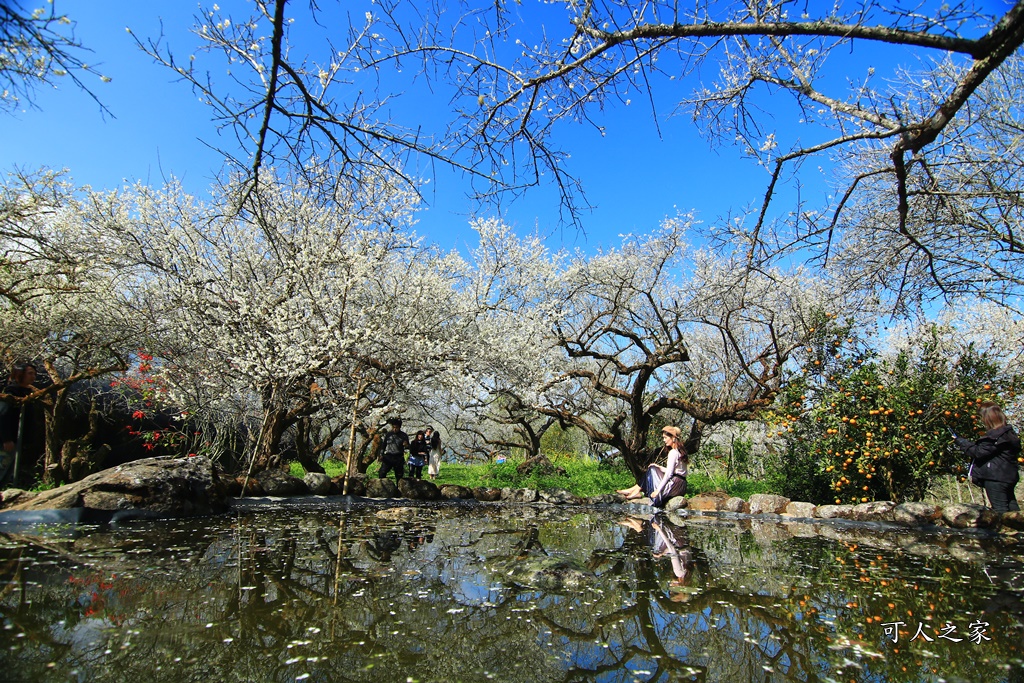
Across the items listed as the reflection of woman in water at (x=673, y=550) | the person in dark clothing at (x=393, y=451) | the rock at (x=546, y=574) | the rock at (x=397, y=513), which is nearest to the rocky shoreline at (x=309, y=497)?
the person in dark clothing at (x=393, y=451)

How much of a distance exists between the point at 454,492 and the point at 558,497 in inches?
89.2

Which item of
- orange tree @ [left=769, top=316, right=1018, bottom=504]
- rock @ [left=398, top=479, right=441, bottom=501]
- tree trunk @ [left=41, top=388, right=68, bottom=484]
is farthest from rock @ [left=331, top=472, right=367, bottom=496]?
orange tree @ [left=769, top=316, right=1018, bottom=504]

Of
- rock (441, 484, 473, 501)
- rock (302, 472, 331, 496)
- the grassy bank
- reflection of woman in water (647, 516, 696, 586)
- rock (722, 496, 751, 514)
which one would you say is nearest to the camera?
reflection of woman in water (647, 516, 696, 586)

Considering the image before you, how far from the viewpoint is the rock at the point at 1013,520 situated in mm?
7832

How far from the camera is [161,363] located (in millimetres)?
12086

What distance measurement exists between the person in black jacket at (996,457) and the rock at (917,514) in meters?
0.95

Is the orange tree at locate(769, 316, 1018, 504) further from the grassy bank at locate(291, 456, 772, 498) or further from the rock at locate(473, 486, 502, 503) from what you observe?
the rock at locate(473, 486, 502, 503)

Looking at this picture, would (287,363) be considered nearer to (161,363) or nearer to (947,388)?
(161,363)

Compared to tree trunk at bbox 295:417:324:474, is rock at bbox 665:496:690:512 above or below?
below

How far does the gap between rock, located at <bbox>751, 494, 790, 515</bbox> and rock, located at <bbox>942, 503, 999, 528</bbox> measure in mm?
2642

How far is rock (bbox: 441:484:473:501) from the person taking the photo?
39.5ft

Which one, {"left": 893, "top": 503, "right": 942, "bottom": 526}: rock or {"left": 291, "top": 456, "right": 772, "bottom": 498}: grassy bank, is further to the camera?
{"left": 291, "top": 456, "right": 772, "bottom": 498}: grassy bank

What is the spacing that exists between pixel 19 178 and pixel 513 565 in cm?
907

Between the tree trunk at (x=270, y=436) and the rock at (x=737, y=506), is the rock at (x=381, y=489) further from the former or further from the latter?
the rock at (x=737, y=506)
